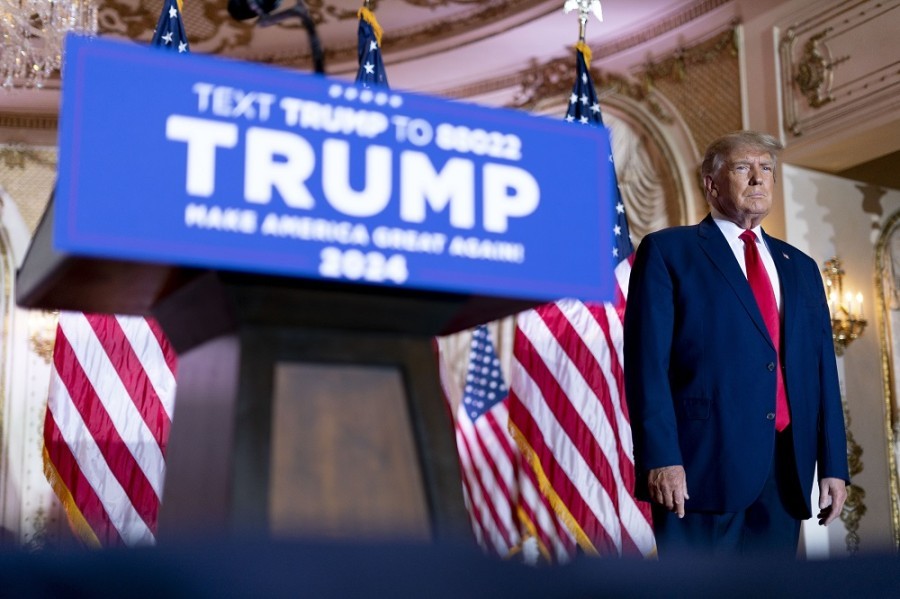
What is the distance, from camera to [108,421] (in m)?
4.69

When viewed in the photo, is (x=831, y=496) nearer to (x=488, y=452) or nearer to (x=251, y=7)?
(x=251, y=7)

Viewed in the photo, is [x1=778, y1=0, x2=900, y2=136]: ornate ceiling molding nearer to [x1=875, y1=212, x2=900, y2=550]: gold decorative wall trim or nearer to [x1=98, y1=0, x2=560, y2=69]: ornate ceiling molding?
[x1=875, y1=212, x2=900, y2=550]: gold decorative wall trim

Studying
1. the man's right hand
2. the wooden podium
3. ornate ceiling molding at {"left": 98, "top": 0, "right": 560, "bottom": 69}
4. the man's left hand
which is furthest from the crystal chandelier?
the wooden podium

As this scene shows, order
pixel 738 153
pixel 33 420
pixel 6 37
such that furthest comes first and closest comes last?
pixel 33 420, pixel 6 37, pixel 738 153

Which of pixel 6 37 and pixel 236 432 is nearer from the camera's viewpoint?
pixel 236 432

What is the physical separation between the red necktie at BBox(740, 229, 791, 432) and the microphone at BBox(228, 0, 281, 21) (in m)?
1.66

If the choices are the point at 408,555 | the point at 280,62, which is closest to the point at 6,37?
the point at 280,62

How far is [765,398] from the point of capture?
102 inches

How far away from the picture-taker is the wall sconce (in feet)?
20.8

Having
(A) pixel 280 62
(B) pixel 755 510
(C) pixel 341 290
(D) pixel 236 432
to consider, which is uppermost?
(A) pixel 280 62

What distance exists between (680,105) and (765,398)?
4.87m

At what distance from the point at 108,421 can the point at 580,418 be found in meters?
2.13

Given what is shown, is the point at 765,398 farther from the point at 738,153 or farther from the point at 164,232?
the point at 164,232

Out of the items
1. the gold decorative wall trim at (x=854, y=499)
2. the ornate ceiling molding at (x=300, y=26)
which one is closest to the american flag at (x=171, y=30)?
the ornate ceiling molding at (x=300, y=26)
